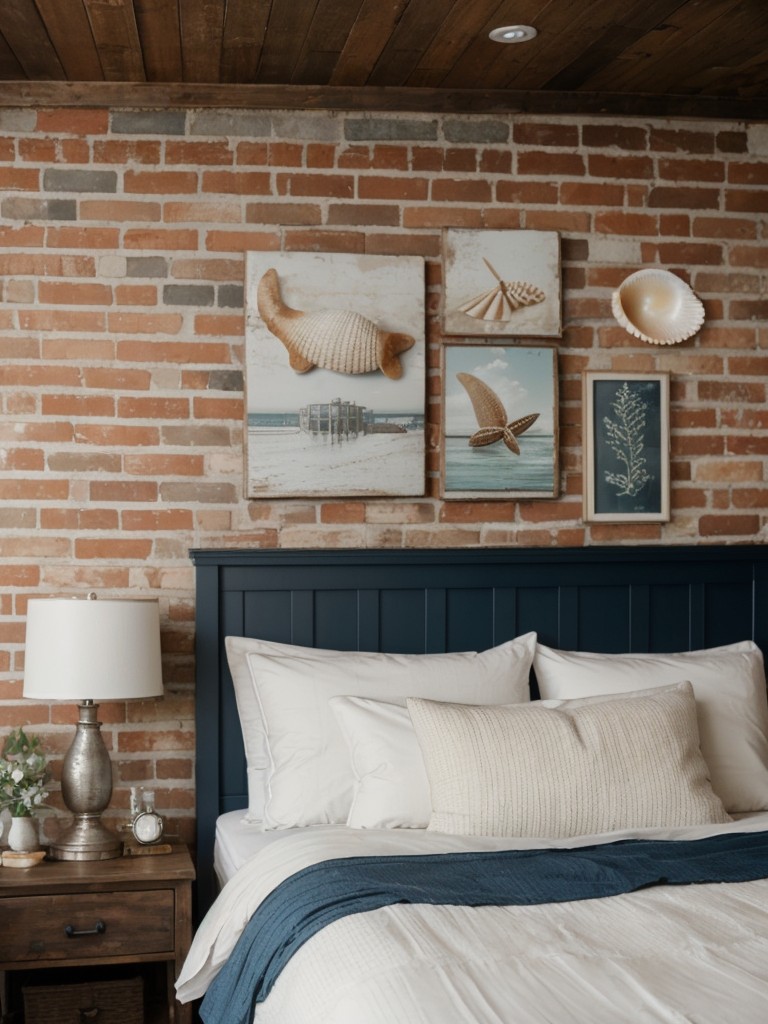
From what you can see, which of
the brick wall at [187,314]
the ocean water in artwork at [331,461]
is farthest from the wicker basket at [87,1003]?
the ocean water in artwork at [331,461]

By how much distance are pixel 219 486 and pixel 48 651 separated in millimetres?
687

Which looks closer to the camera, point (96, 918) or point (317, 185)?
point (96, 918)

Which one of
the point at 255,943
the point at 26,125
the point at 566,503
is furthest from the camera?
the point at 566,503

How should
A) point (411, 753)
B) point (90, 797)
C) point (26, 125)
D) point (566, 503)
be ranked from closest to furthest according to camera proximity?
point (411, 753), point (90, 797), point (26, 125), point (566, 503)

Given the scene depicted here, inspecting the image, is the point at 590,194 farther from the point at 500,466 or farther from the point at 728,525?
the point at 728,525

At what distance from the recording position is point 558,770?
2.61 m

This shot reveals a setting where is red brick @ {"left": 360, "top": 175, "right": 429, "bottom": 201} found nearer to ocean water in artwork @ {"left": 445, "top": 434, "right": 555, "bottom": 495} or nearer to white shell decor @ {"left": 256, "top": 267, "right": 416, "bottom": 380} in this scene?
white shell decor @ {"left": 256, "top": 267, "right": 416, "bottom": 380}

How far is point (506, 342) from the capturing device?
3.40 metres

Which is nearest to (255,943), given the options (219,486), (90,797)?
(90,797)

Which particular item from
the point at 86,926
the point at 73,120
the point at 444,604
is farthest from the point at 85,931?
the point at 73,120

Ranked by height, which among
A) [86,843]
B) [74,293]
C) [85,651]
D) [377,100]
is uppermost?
[377,100]

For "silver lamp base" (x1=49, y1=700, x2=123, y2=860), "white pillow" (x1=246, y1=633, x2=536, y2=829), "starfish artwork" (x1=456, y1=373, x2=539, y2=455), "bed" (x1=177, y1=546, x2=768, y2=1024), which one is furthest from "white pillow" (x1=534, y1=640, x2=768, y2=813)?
"silver lamp base" (x1=49, y1=700, x2=123, y2=860)

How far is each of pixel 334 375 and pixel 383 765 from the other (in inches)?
44.7

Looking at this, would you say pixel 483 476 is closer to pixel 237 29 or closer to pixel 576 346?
pixel 576 346
